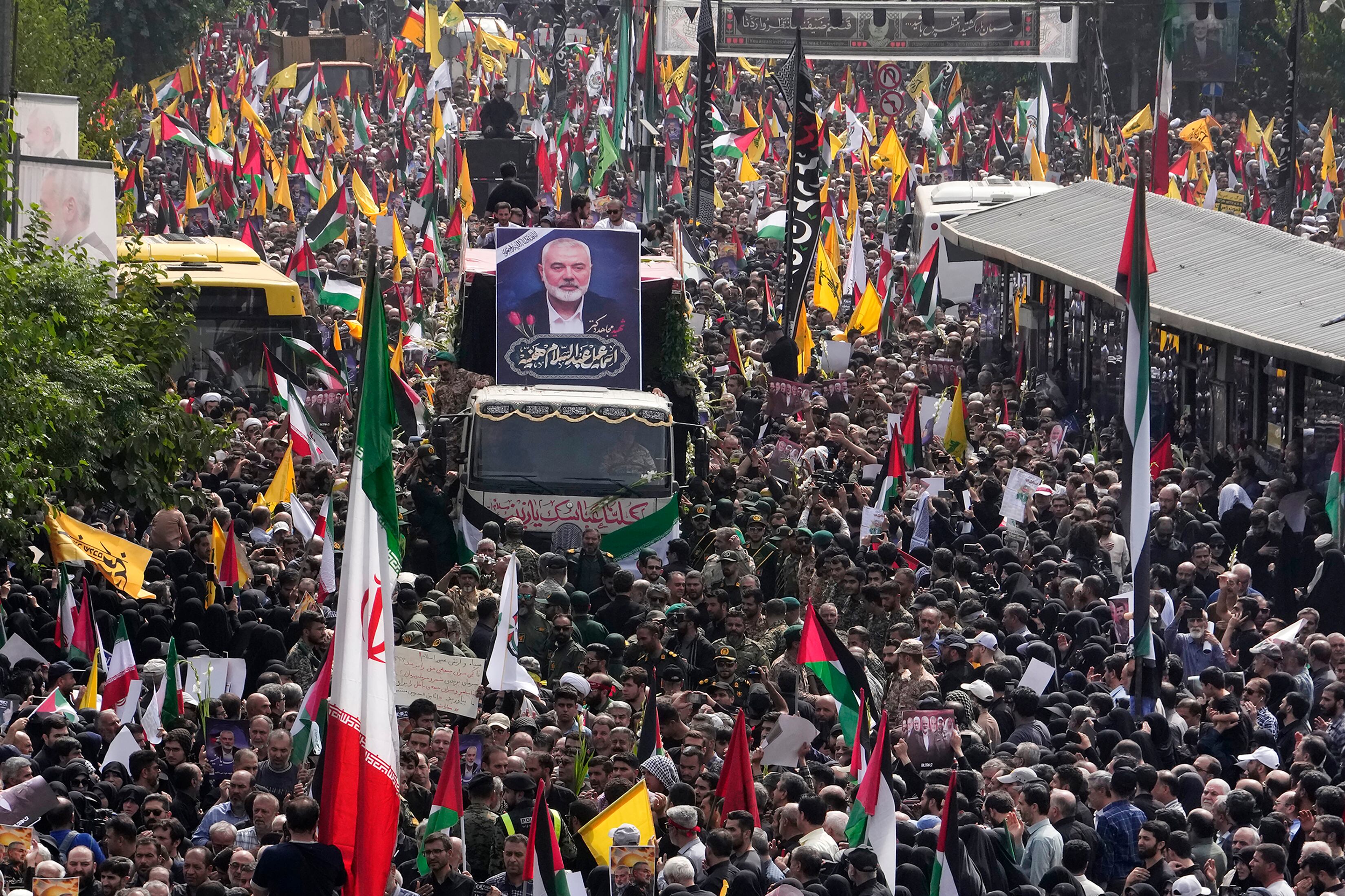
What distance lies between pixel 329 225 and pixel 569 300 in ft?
41.2

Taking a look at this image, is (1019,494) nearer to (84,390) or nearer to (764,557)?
(764,557)

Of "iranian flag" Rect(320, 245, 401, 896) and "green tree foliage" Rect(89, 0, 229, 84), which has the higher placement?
"green tree foliage" Rect(89, 0, 229, 84)

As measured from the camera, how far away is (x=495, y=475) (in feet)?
59.2

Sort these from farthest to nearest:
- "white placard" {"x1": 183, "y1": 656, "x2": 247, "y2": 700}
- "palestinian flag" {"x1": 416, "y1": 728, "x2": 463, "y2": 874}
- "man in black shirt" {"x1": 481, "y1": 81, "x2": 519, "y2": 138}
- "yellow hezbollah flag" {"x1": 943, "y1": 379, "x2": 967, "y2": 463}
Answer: "man in black shirt" {"x1": 481, "y1": 81, "x2": 519, "y2": 138}, "yellow hezbollah flag" {"x1": 943, "y1": 379, "x2": 967, "y2": 463}, "white placard" {"x1": 183, "y1": 656, "x2": 247, "y2": 700}, "palestinian flag" {"x1": 416, "y1": 728, "x2": 463, "y2": 874}

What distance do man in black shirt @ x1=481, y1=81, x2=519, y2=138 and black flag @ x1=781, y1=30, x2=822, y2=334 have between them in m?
9.08

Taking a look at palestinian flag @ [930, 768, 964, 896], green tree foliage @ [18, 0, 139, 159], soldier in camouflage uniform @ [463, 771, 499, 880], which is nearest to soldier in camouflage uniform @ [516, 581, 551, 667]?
soldier in camouflage uniform @ [463, 771, 499, 880]

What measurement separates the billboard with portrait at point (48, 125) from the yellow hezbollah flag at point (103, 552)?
7.60m

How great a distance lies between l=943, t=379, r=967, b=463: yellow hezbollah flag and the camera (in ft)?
71.3

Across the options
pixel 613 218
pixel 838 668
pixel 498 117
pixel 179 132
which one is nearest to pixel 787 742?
pixel 838 668

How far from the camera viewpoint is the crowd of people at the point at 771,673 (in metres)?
10.7

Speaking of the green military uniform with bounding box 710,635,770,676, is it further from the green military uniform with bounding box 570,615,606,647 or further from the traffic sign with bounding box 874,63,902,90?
the traffic sign with bounding box 874,63,902,90

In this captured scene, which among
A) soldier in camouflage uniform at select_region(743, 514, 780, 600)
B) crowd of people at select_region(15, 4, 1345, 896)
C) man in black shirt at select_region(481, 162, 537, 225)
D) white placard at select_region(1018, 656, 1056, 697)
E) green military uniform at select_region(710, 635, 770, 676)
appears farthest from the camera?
man in black shirt at select_region(481, 162, 537, 225)

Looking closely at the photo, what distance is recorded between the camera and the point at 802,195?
88.9 ft

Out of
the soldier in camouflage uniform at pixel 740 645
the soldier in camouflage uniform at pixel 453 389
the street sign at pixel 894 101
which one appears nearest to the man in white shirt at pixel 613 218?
the soldier in camouflage uniform at pixel 453 389
